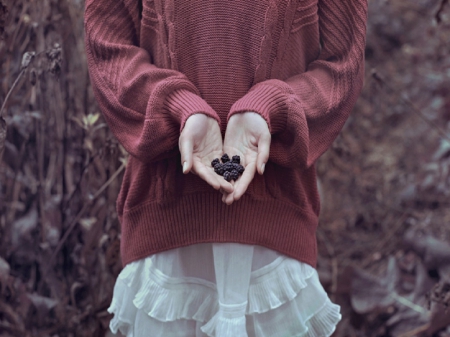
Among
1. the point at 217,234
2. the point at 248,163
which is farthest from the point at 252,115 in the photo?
the point at 217,234

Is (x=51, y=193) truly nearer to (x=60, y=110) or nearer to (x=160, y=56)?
(x=60, y=110)

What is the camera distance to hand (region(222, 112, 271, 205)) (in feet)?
2.99

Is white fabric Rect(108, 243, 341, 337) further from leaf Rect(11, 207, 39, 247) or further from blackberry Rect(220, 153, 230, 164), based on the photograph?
leaf Rect(11, 207, 39, 247)

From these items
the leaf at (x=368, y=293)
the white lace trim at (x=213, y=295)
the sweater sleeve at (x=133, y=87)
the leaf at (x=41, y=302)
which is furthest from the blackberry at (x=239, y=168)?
the leaf at (x=368, y=293)

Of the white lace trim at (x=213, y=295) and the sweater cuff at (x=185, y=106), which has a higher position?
the sweater cuff at (x=185, y=106)

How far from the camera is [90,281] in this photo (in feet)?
5.58

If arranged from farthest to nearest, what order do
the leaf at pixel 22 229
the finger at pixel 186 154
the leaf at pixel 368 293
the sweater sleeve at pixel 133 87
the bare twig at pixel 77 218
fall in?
the leaf at pixel 368 293 → the leaf at pixel 22 229 → the bare twig at pixel 77 218 → the sweater sleeve at pixel 133 87 → the finger at pixel 186 154

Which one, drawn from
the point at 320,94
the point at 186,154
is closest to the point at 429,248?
the point at 320,94

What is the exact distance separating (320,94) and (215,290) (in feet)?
1.40

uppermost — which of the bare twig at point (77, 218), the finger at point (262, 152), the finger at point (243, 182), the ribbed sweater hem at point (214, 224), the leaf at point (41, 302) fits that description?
the finger at point (262, 152)

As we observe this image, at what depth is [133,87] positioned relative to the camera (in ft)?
3.43

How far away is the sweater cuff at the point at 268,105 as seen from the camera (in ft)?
3.17

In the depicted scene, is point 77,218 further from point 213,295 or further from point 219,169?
point 219,169

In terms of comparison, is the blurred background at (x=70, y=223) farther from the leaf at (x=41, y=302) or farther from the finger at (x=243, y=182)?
the finger at (x=243, y=182)
